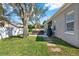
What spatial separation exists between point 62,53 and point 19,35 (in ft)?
6.25

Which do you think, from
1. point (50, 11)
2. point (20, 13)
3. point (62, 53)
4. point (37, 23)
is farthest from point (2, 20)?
point (62, 53)

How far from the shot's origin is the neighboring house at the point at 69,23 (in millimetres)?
7617

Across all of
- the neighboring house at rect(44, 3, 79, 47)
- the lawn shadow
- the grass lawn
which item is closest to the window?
the neighboring house at rect(44, 3, 79, 47)

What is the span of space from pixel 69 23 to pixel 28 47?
2.36 meters

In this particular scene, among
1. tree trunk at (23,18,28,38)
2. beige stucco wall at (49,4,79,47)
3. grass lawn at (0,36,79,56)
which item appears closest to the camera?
grass lawn at (0,36,79,56)

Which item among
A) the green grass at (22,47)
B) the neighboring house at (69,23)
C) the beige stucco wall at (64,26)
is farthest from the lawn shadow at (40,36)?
the beige stucco wall at (64,26)

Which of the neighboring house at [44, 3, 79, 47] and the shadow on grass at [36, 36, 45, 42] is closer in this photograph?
the neighboring house at [44, 3, 79, 47]

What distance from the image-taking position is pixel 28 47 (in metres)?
7.38

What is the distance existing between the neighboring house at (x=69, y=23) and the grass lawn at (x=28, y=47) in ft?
1.59

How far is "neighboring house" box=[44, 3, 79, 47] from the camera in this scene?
7617 mm

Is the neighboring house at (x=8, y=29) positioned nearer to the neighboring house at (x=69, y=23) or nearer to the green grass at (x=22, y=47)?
the green grass at (x=22, y=47)

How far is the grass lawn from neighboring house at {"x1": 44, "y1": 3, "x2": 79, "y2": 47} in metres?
0.48

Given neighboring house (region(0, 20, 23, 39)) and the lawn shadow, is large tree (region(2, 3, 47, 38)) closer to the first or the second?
neighboring house (region(0, 20, 23, 39))

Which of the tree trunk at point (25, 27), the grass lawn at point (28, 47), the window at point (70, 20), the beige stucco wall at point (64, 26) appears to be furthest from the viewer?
the window at point (70, 20)
